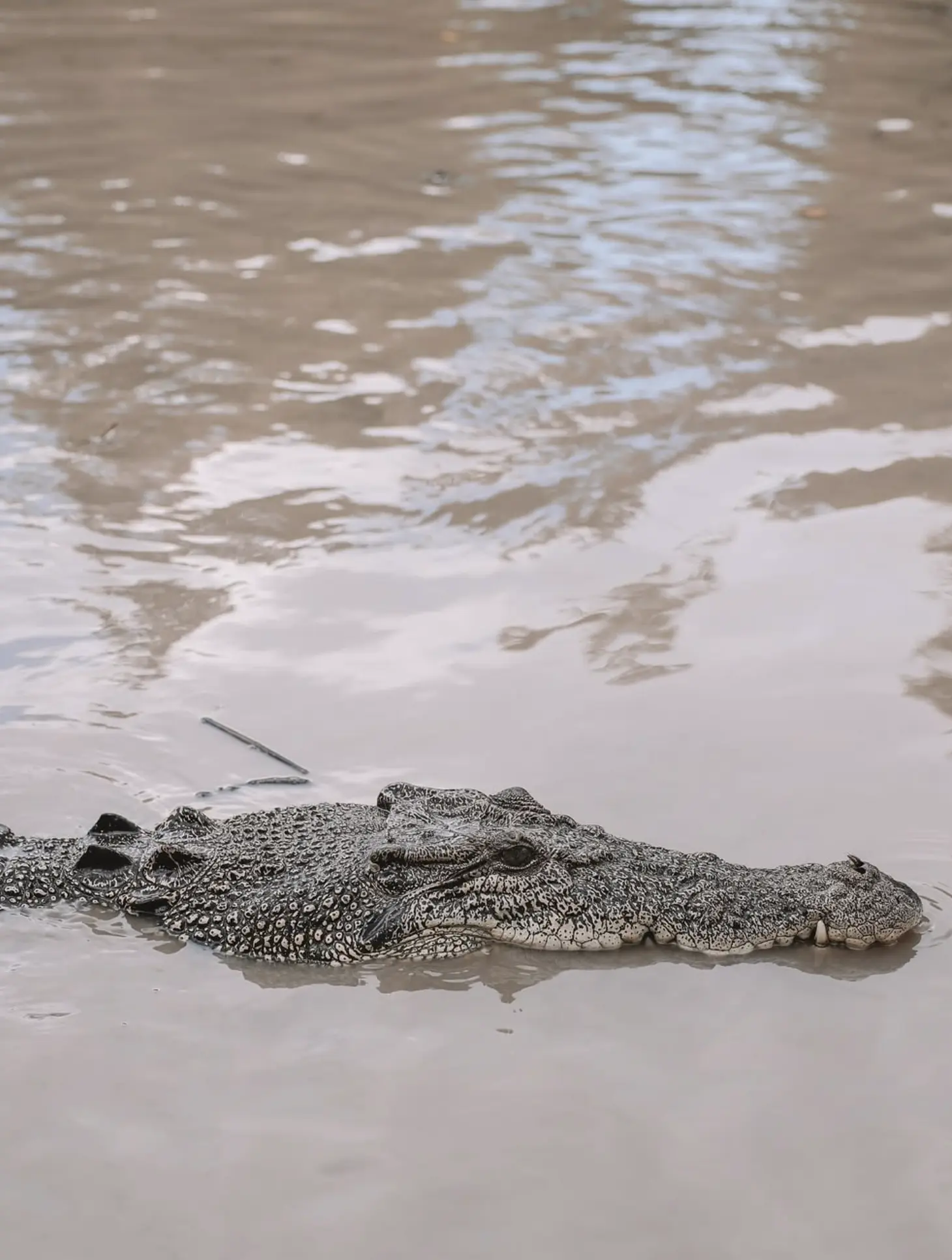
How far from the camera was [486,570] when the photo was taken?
7.09 meters

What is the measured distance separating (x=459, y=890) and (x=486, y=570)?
2620mm

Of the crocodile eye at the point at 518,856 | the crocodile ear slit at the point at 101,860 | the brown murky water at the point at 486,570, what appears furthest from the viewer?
the crocodile ear slit at the point at 101,860

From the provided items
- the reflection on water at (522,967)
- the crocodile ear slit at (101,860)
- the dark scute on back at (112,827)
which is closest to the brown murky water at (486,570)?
the reflection on water at (522,967)

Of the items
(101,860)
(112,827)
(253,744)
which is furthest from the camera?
(253,744)

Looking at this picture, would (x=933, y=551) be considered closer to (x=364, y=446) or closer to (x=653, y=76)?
(x=364, y=446)

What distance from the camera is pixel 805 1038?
4.33m

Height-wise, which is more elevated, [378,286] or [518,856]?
[378,286]

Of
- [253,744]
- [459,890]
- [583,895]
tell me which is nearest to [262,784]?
[253,744]

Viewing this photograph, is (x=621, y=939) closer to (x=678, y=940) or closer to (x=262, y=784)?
(x=678, y=940)

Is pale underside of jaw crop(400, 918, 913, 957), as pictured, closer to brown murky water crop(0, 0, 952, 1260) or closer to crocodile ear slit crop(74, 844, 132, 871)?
brown murky water crop(0, 0, 952, 1260)

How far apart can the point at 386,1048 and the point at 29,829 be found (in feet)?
6.08

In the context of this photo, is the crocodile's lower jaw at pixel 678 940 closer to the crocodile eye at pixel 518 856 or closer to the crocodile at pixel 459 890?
the crocodile at pixel 459 890

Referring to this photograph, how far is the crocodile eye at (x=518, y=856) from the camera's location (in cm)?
471

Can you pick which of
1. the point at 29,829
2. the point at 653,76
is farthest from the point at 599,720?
the point at 653,76
